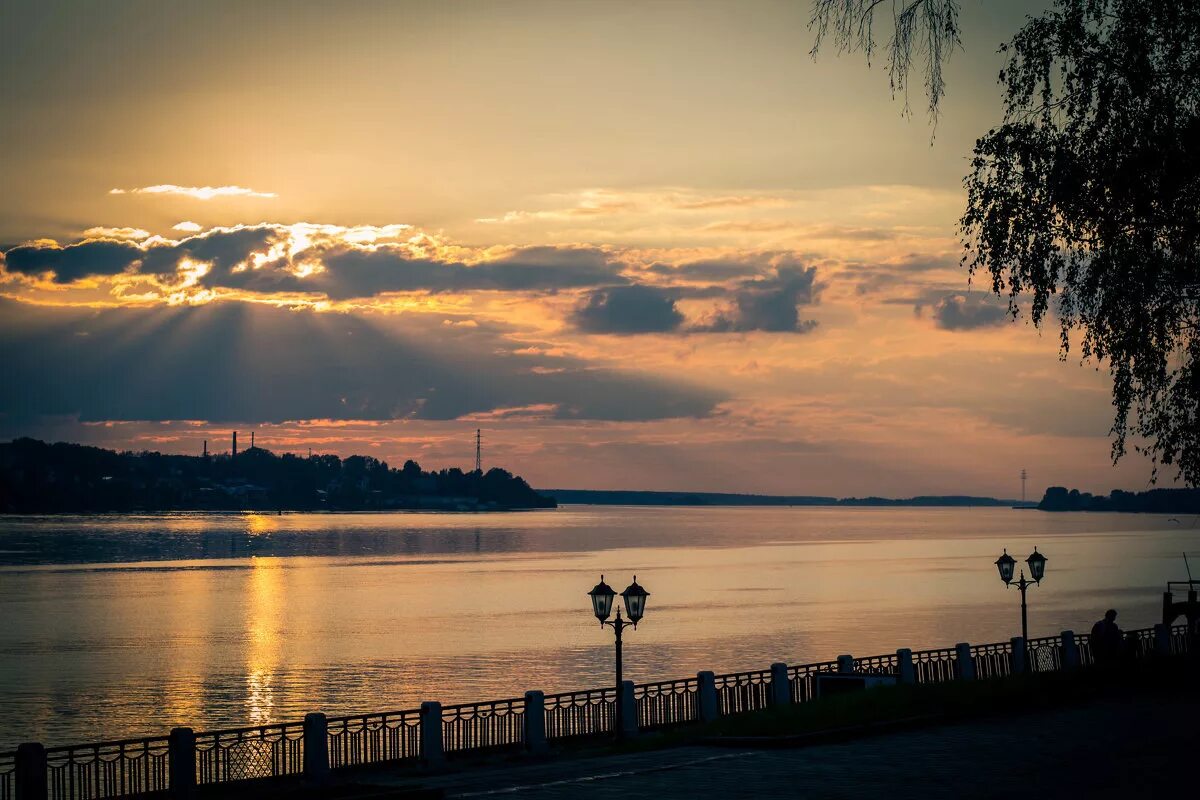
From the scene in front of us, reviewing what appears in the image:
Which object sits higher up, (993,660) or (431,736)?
(431,736)

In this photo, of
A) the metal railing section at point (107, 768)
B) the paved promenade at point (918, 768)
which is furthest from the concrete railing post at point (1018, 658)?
the metal railing section at point (107, 768)

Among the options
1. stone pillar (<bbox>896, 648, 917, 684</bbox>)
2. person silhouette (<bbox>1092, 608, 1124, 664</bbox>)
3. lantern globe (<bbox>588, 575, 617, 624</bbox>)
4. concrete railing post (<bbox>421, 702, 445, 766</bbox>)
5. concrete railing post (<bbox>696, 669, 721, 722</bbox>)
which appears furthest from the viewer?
stone pillar (<bbox>896, 648, 917, 684</bbox>)

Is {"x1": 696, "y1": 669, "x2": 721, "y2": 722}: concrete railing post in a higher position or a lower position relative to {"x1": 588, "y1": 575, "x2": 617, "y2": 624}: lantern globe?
lower

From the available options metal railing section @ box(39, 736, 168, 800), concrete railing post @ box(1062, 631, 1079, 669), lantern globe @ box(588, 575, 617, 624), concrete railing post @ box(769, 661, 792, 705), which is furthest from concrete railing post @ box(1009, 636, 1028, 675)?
metal railing section @ box(39, 736, 168, 800)

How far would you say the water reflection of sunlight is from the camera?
59.9 meters

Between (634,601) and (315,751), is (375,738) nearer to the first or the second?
(315,751)

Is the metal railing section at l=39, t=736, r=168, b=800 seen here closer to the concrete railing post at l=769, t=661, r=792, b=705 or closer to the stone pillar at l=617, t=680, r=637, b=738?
the stone pillar at l=617, t=680, r=637, b=738

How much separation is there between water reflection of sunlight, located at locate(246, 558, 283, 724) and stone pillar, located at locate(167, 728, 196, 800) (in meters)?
31.5

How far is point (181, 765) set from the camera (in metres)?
23.2

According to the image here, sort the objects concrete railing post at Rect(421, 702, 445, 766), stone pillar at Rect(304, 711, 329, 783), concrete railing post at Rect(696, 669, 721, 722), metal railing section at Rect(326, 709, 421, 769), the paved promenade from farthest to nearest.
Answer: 1. concrete railing post at Rect(696, 669, 721, 722)
2. metal railing section at Rect(326, 709, 421, 769)
3. concrete railing post at Rect(421, 702, 445, 766)
4. stone pillar at Rect(304, 711, 329, 783)
5. the paved promenade

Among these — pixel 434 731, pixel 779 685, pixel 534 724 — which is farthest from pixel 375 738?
pixel 779 685

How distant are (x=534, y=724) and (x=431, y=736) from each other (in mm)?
2808

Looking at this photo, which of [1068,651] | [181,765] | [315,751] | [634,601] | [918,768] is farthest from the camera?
[1068,651]

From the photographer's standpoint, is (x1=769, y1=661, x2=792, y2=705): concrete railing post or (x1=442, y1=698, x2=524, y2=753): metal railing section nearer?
(x1=442, y1=698, x2=524, y2=753): metal railing section
